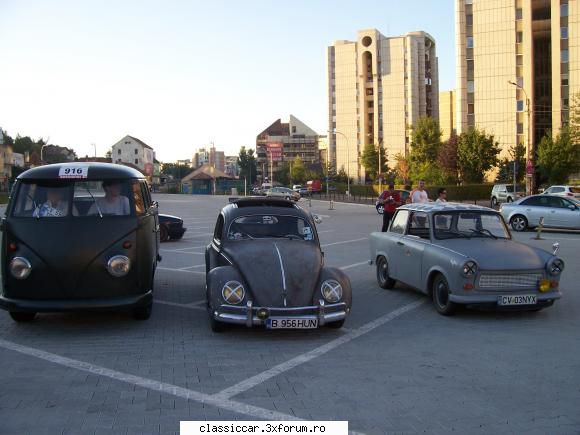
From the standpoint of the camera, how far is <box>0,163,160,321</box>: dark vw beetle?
7.25 meters

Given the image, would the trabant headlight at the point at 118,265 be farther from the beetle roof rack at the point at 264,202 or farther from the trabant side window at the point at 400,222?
the trabant side window at the point at 400,222

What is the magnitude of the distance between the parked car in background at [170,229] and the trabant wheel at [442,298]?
12.7m

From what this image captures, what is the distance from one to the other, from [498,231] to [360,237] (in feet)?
40.2

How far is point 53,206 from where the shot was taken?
25.5 ft

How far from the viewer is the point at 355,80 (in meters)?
106

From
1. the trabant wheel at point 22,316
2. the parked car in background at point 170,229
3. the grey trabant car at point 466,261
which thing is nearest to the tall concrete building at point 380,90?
the parked car in background at point 170,229

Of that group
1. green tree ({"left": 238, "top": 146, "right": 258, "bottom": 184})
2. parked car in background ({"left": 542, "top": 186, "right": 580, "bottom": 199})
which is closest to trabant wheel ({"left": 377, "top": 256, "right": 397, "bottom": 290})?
parked car in background ({"left": 542, "top": 186, "right": 580, "bottom": 199})

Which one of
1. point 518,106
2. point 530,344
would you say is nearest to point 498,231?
point 530,344

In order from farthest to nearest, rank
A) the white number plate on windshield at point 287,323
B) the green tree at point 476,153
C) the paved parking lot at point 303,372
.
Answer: the green tree at point 476,153, the white number plate on windshield at point 287,323, the paved parking lot at point 303,372

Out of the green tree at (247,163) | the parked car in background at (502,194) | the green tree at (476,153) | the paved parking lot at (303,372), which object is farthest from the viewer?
the green tree at (247,163)

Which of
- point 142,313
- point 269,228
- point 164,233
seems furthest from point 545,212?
point 142,313

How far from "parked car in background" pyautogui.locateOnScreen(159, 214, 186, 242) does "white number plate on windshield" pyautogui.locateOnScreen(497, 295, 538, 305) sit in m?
13.8

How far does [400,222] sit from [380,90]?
3815 inches

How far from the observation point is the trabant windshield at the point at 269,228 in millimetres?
8555
